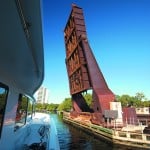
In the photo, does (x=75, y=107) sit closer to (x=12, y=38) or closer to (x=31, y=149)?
(x=31, y=149)

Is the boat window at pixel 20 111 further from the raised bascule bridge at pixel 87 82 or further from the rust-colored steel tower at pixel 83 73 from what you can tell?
the rust-colored steel tower at pixel 83 73

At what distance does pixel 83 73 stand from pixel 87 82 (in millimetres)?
1717

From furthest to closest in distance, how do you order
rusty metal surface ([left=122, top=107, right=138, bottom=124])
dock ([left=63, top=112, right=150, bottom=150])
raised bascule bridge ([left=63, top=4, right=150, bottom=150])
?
1. rusty metal surface ([left=122, top=107, right=138, bottom=124])
2. raised bascule bridge ([left=63, top=4, right=150, bottom=150])
3. dock ([left=63, top=112, right=150, bottom=150])

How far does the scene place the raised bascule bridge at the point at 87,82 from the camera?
2442cm

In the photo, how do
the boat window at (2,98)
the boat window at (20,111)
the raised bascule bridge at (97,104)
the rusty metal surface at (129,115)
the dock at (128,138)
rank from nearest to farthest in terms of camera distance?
the boat window at (2,98) < the boat window at (20,111) < the dock at (128,138) < the raised bascule bridge at (97,104) < the rusty metal surface at (129,115)

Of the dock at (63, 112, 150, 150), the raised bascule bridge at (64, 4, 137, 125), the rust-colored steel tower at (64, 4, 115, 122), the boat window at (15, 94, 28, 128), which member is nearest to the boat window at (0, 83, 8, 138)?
the boat window at (15, 94, 28, 128)

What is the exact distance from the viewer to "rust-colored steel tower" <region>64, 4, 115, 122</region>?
26.3 meters

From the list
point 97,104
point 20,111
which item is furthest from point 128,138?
point 20,111

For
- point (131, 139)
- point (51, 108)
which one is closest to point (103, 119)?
point (131, 139)

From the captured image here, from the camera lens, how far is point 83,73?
99.2 feet

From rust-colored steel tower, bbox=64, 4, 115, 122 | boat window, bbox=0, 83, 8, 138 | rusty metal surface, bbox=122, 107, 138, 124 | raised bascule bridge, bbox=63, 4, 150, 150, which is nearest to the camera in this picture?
boat window, bbox=0, 83, 8, 138

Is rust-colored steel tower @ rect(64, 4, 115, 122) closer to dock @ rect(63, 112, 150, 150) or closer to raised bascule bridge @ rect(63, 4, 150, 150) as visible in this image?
raised bascule bridge @ rect(63, 4, 150, 150)

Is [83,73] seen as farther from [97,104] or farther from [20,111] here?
[20,111]

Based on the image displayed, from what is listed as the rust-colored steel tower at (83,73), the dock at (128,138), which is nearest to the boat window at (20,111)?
the dock at (128,138)
